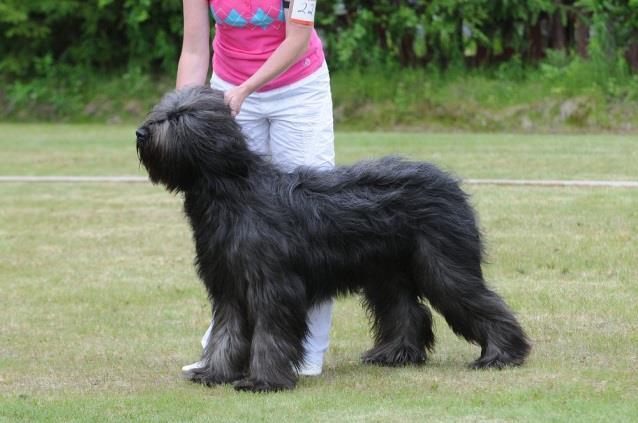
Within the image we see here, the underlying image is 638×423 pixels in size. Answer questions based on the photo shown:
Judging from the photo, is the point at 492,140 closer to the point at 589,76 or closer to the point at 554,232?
the point at 589,76

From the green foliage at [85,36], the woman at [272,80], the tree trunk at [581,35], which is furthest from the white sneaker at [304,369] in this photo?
the green foliage at [85,36]

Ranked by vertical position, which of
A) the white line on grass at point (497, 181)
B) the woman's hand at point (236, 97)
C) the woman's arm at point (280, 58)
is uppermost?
the woman's arm at point (280, 58)

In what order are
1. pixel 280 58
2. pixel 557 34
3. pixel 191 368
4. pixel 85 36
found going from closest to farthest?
pixel 280 58, pixel 191 368, pixel 557 34, pixel 85 36

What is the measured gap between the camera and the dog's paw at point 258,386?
610 cm

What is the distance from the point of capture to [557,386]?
6047 mm

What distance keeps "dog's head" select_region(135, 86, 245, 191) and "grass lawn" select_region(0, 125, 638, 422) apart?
3.53ft

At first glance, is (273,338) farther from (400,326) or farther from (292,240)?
(400,326)

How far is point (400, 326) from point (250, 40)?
173cm

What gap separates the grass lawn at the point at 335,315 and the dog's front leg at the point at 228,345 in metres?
0.10

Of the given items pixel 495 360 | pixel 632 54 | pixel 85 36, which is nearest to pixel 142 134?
pixel 495 360

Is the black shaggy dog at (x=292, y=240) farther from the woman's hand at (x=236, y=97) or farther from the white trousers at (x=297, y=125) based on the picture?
the white trousers at (x=297, y=125)

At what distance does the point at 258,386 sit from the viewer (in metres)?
6.11

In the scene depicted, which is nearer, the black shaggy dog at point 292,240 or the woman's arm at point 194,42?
the black shaggy dog at point 292,240

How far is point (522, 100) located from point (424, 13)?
2886mm
